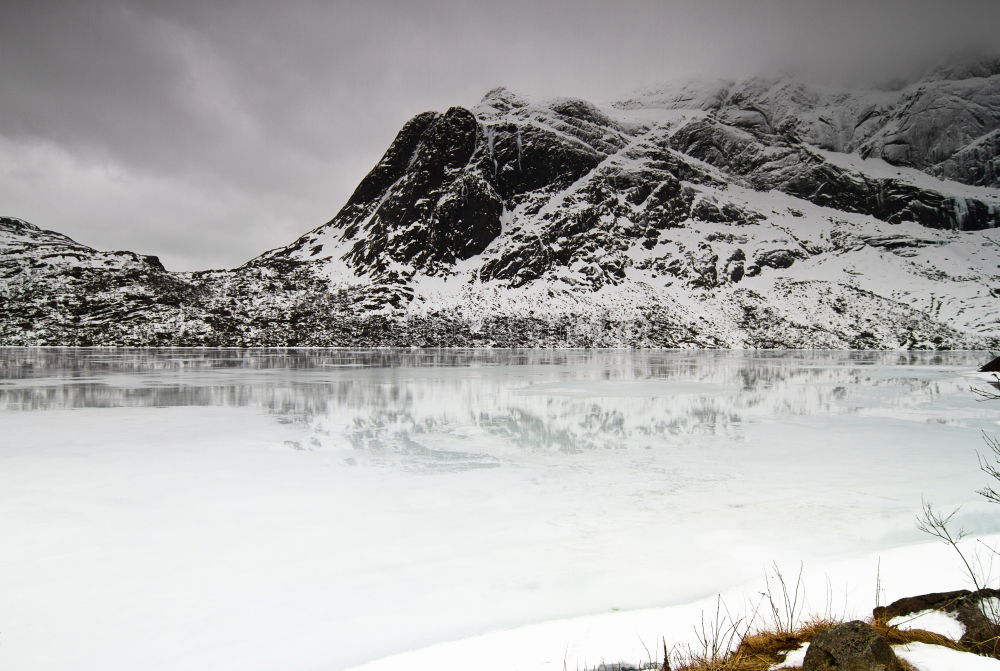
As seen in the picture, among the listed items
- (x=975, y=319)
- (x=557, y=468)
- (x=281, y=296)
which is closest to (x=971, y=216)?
(x=975, y=319)

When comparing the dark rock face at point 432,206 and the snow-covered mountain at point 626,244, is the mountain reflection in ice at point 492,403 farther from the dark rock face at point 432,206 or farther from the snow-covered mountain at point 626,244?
the dark rock face at point 432,206

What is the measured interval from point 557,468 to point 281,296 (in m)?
97.3

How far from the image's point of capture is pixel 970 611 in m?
3.88

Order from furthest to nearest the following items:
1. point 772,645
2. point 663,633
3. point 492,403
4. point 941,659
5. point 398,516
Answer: point 492,403, point 398,516, point 663,633, point 772,645, point 941,659

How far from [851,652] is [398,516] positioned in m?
5.69

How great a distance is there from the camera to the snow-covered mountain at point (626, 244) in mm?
88688

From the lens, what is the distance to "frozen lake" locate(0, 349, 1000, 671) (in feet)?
15.9

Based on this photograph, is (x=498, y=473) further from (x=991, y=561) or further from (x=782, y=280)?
(x=782, y=280)

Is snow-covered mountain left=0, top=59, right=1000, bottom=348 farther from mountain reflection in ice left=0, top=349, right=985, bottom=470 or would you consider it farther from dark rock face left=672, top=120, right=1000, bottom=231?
mountain reflection in ice left=0, top=349, right=985, bottom=470

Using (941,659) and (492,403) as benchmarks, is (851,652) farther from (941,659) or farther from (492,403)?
(492,403)

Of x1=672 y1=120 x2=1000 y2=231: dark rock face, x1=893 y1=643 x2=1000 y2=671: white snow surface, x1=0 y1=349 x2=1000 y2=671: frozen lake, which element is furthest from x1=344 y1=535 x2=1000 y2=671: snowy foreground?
x1=672 y1=120 x2=1000 y2=231: dark rock face

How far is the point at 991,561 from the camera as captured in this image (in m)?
5.49

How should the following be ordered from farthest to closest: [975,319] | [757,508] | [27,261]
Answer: [27,261] → [975,319] → [757,508]

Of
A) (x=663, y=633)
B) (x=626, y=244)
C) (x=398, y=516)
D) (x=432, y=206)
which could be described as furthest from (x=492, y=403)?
(x=432, y=206)
